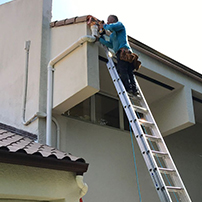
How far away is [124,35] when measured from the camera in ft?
22.3

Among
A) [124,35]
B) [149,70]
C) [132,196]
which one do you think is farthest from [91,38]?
[132,196]

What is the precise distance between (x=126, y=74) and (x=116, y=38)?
80cm

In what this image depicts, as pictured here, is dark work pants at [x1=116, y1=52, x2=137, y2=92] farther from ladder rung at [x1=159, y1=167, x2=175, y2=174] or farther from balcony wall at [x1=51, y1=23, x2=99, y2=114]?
ladder rung at [x1=159, y1=167, x2=175, y2=174]

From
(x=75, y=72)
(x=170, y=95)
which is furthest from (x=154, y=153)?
(x=170, y=95)

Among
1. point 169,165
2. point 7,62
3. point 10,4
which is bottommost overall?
point 169,165

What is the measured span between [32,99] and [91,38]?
1861mm

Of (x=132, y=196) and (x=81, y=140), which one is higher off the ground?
(x=81, y=140)

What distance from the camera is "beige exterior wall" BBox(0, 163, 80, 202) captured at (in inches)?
183

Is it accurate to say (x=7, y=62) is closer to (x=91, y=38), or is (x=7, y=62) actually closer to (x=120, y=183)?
(x=91, y=38)

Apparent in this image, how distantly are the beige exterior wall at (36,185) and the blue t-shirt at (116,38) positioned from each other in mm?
2813

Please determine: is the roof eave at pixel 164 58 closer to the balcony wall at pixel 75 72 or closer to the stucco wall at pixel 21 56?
the balcony wall at pixel 75 72

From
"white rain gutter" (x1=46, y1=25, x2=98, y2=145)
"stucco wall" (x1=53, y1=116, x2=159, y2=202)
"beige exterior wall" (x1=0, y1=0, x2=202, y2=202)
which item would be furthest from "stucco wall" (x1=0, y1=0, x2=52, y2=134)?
"stucco wall" (x1=53, y1=116, x2=159, y2=202)

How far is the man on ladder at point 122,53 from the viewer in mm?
6570

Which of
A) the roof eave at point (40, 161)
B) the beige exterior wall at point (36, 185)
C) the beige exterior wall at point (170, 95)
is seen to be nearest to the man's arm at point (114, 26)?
the beige exterior wall at point (170, 95)
